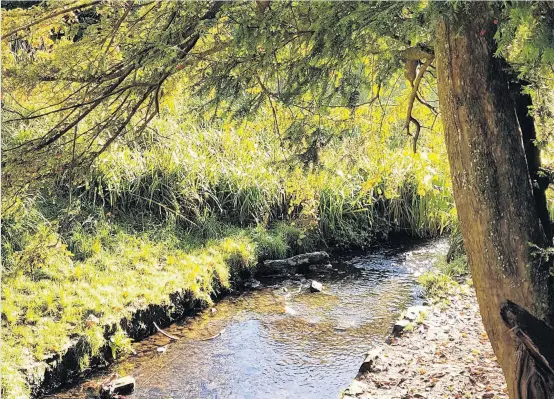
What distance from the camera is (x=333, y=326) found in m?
5.98

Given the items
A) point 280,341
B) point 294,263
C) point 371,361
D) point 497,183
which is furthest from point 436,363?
point 294,263

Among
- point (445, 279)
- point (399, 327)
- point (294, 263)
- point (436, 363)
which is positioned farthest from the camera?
point (294, 263)

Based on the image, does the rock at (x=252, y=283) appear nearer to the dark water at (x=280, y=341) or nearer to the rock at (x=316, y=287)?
the dark water at (x=280, y=341)

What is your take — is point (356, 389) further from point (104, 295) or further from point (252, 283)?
point (252, 283)

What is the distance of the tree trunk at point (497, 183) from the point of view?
7.39 feet

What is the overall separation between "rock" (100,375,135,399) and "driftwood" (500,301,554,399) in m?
3.33

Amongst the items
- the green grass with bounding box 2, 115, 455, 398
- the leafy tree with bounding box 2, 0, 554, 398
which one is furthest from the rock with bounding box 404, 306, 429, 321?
the leafy tree with bounding box 2, 0, 554, 398

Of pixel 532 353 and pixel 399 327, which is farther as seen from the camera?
pixel 399 327

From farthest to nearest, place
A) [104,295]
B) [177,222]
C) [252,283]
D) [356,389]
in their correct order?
1. [177,222]
2. [252,283]
3. [104,295]
4. [356,389]

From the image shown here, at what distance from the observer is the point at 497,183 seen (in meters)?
2.30

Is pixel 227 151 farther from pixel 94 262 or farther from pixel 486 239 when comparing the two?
pixel 486 239

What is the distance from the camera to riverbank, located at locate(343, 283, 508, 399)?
3938 mm

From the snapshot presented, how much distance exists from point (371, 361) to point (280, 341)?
4.60ft

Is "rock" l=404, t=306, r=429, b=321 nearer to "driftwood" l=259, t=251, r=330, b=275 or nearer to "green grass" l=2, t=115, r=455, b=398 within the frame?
"green grass" l=2, t=115, r=455, b=398
